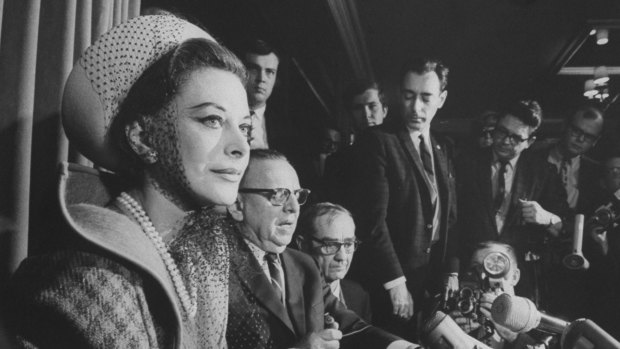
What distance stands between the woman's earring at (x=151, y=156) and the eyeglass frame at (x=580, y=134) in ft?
4.29

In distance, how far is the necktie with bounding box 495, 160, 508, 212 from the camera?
1771 millimetres

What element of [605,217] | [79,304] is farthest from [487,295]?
[79,304]

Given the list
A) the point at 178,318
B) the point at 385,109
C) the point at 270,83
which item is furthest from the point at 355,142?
the point at 178,318

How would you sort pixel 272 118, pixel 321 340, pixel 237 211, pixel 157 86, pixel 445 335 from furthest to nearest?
pixel 272 118 < pixel 445 335 < pixel 237 211 < pixel 321 340 < pixel 157 86

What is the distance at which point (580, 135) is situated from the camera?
1828mm

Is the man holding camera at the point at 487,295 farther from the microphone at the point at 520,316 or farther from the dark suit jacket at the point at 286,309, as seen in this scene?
the dark suit jacket at the point at 286,309

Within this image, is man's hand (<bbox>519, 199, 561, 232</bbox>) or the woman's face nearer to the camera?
the woman's face

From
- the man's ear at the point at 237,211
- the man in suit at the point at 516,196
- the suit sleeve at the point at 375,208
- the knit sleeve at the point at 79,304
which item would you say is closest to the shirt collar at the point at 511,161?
the man in suit at the point at 516,196

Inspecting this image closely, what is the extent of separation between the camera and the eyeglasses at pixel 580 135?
1.82 metres

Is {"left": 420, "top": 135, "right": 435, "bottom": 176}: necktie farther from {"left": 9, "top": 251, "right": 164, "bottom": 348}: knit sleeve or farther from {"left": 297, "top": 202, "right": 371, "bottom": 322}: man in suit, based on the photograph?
{"left": 9, "top": 251, "right": 164, "bottom": 348}: knit sleeve

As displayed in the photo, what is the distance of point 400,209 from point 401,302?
25 cm

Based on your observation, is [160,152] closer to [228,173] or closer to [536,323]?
[228,173]

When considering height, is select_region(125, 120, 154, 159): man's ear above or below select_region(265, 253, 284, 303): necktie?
above

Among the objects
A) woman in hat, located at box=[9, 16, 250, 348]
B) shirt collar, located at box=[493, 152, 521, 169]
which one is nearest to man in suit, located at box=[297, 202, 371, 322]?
shirt collar, located at box=[493, 152, 521, 169]
